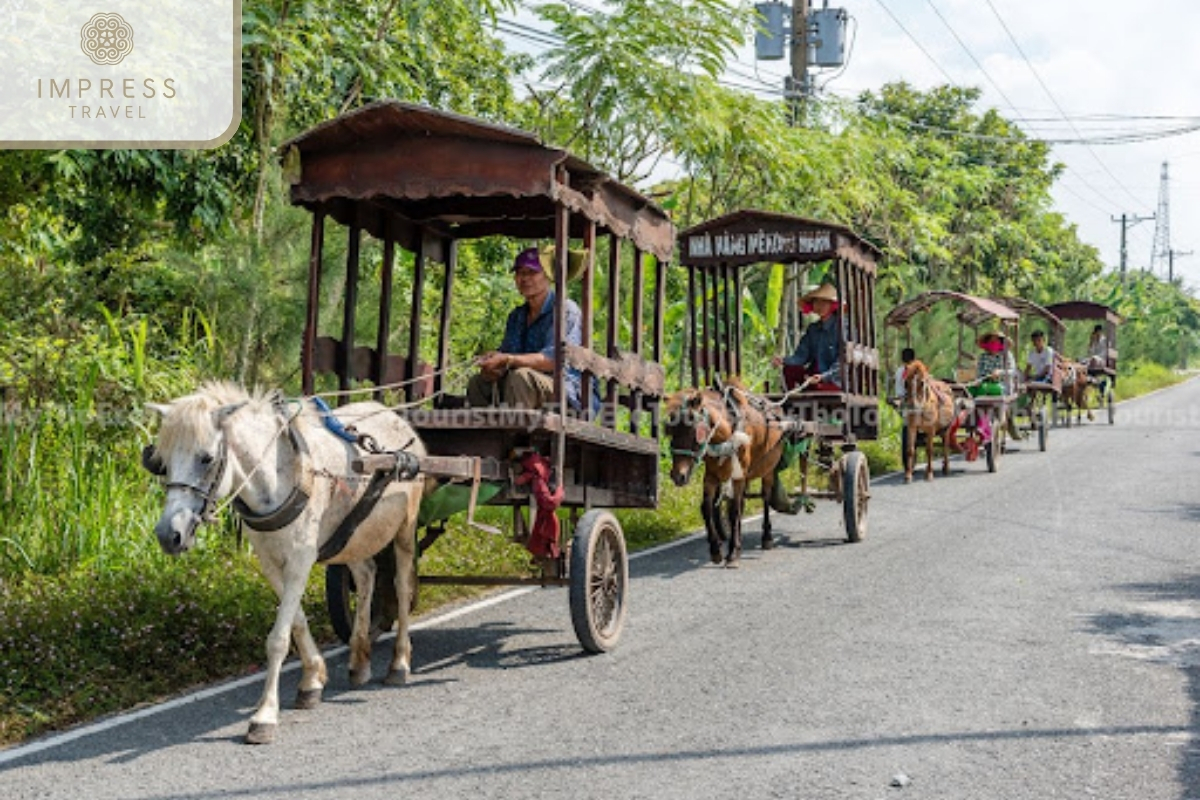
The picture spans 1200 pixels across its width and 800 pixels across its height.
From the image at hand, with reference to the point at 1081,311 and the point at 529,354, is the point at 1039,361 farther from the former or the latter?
the point at 529,354

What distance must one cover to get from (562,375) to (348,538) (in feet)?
4.98

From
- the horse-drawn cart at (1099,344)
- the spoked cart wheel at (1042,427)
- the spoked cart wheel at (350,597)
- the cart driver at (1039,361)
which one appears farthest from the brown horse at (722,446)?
the horse-drawn cart at (1099,344)

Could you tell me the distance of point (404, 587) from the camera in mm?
7930

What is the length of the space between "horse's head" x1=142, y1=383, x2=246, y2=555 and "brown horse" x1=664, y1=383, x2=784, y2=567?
5264 millimetres

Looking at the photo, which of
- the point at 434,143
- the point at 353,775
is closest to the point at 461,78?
the point at 434,143

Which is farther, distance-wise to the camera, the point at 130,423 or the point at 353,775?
the point at 130,423

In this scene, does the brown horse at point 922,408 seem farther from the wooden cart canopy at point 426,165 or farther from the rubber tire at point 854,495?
the wooden cart canopy at point 426,165

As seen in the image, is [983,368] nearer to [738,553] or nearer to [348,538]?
[738,553]

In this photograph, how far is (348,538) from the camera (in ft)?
23.7

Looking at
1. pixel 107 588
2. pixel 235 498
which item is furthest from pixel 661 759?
pixel 107 588

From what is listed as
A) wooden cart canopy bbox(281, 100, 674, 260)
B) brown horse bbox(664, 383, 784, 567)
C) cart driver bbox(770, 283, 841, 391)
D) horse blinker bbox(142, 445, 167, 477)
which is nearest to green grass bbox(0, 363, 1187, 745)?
horse blinker bbox(142, 445, 167, 477)

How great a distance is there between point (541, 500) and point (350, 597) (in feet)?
5.12

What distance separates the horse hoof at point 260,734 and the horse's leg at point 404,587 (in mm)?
1288

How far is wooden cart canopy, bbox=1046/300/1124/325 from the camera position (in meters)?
34.3
